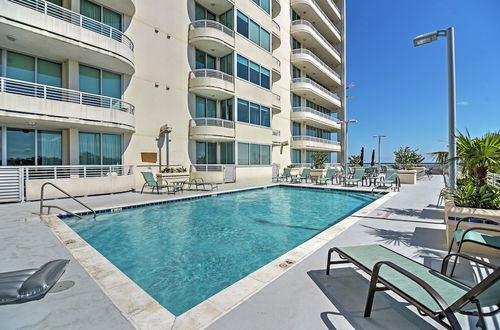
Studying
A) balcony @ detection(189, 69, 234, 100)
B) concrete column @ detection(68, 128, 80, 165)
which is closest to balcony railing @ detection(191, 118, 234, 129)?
balcony @ detection(189, 69, 234, 100)

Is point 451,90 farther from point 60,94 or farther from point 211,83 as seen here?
point 60,94

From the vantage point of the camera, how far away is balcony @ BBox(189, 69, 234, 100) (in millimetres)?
15852

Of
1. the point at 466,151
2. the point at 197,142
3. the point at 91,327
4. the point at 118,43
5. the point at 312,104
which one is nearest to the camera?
the point at 91,327

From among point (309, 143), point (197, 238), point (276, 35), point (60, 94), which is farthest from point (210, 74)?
point (309, 143)

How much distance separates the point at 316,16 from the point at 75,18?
25.9 metres

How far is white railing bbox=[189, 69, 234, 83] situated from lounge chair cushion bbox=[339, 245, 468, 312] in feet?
51.8

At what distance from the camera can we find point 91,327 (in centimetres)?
215

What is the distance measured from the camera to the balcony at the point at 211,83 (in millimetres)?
15852

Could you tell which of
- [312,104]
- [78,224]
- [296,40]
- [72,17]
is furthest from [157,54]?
[312,104]

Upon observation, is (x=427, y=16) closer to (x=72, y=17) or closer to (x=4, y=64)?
(x=72, y=17)

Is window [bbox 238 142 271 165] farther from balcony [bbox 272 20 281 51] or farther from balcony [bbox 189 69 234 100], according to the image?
balcony [bbox 272 20 281 51]

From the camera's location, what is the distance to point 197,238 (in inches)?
227

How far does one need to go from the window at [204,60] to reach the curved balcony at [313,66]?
11.1 meters

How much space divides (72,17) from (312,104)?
25.3 meters
